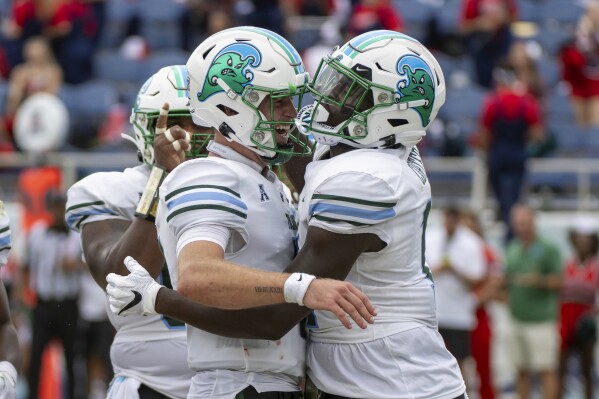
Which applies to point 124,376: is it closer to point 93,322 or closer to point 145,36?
point 93,322

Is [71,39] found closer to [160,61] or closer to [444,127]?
[160,61]

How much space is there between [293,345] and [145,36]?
34.5 feet

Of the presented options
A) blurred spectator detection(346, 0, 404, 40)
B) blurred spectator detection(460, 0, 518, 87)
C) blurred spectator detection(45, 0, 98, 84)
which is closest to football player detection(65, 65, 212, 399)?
blurred spectator detection(346, 0, 404, 40)

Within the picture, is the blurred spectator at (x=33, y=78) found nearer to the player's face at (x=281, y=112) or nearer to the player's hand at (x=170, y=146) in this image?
the player's hand at (x=170, y=146)

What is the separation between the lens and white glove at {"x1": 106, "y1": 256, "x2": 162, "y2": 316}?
338 centimetres

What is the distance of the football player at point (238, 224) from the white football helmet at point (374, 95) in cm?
10

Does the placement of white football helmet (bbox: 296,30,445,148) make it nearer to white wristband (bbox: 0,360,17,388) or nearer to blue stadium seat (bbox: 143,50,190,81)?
white wristband (bbox: 0,360,17,388)

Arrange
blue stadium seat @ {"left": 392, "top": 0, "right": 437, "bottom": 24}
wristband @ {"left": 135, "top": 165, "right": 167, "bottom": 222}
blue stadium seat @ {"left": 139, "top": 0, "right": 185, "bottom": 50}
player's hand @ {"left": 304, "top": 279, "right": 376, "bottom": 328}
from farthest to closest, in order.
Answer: blue stadium seat @ {"left": 392, "top": 0, "right": 437, "bottom": 24} < blue stadium seat @ {"left": 139, "top": 0, "right": 185, "bottom": 50} < wristband @ {"left": 135, "top": 165, "right": 167, "bottom": 222} < player's hand @ {"left": 304, "top": 279, "right": 376, "bottom": 328}

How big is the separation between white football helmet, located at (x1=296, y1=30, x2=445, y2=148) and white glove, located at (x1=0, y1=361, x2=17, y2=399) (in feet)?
3.72

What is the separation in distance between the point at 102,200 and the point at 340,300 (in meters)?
1.42

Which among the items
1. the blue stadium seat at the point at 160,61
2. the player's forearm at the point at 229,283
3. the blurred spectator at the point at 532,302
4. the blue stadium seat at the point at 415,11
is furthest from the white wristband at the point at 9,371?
the blue stadium seat at the point at 415,11

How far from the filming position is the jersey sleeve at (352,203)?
10.7 ft

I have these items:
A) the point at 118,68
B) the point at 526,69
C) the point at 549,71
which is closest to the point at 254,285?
the point at 526,69

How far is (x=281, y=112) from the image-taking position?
3.61m
